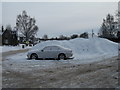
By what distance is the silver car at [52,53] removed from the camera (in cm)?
2031

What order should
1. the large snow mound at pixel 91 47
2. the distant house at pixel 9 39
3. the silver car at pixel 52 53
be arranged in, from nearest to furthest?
the silver car at pixel 52 53 < the large snow mound at pixel 91 47 < the distant house at pixel 9 39

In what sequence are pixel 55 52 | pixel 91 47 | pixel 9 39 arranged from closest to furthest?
pixel 55 52, pixel 91 47, pixel 9 39

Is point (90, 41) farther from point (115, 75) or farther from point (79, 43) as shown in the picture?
point (115, 75)

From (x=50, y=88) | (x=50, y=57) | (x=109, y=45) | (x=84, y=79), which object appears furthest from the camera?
(x=109, y=45)

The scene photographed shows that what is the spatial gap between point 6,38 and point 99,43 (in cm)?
5333

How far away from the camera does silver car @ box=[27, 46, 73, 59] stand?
2031 cm

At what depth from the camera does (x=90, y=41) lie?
29.2m

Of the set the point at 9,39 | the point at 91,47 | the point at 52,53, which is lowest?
the point at 52,53

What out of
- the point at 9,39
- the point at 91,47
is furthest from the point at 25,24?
the point at 91,47

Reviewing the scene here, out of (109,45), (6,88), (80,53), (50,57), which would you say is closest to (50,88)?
(6,88)

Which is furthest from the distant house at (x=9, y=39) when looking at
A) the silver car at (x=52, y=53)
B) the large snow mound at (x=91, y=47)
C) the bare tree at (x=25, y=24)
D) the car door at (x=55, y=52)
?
the car door at (x=55, y=52)

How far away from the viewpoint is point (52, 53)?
67.2 ft

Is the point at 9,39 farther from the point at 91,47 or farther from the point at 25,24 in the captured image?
the point at 91,47

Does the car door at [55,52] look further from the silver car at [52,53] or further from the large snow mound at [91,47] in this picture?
the large snow mound at [91,47]
